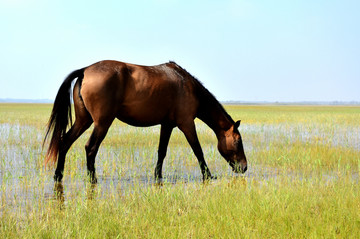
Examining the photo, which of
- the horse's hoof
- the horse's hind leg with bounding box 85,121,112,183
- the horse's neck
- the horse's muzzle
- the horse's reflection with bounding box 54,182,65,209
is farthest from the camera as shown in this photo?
the horse's neck

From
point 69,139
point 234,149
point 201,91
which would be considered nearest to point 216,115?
point 201,91

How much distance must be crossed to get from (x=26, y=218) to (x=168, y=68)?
12.9 feet

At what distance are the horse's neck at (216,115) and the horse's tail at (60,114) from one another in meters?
2.45

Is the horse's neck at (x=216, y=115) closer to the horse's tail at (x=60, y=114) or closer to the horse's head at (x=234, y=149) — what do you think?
the horse's head at (x=234, y=149)

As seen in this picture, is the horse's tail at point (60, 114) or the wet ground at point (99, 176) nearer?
the wet ground at point (99, 176)

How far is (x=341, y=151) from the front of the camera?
10.0 m

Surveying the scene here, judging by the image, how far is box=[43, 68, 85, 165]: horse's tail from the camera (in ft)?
21.3

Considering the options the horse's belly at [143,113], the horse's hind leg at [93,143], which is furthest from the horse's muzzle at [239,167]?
the horse's hind leg at [93,143]

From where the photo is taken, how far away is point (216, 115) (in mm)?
7246

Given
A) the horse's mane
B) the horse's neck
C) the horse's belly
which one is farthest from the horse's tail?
the horse's neck

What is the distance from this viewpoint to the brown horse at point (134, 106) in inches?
240

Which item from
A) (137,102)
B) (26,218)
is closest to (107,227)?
(26,218)

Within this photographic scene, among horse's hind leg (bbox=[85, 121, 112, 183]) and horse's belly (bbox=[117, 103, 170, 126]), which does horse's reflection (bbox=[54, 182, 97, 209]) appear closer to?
horse's hind leg (bbox=[85, 121, 112, 183])

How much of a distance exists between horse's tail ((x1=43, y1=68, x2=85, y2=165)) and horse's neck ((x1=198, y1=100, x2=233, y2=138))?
2.45 metres
